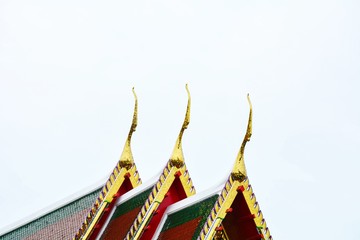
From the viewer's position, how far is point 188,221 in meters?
13.6

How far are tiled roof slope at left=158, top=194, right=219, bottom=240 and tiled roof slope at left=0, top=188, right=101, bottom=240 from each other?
1658mm

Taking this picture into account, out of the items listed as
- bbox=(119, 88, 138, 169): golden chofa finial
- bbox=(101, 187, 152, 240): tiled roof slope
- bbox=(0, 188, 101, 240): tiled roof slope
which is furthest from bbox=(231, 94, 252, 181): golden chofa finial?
bbox=(0, 188, 101, 240): tiled roof slope

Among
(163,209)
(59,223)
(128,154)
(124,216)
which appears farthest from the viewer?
(59,223)

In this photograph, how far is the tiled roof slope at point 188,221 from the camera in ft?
43.5

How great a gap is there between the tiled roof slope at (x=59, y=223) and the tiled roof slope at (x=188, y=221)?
65.3 inches

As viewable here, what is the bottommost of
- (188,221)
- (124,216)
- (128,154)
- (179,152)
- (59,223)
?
(188,221)

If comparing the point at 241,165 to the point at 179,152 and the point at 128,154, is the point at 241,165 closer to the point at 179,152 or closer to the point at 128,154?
the point at 179,152

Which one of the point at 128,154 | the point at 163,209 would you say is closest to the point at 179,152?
the point at 163,209

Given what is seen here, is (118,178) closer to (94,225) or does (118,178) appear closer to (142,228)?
(94,225)

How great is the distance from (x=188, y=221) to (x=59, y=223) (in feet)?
11.0

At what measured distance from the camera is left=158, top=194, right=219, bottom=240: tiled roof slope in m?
13.3

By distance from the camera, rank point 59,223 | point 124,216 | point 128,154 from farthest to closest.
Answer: point 59,223, point 128,154, point 124,216

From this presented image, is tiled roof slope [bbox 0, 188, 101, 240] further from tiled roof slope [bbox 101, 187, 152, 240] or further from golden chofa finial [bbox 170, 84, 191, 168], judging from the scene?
golden chofa finial [bbox 170, 84, 191, 168]

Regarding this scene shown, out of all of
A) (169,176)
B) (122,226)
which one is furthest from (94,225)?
(169,176)
